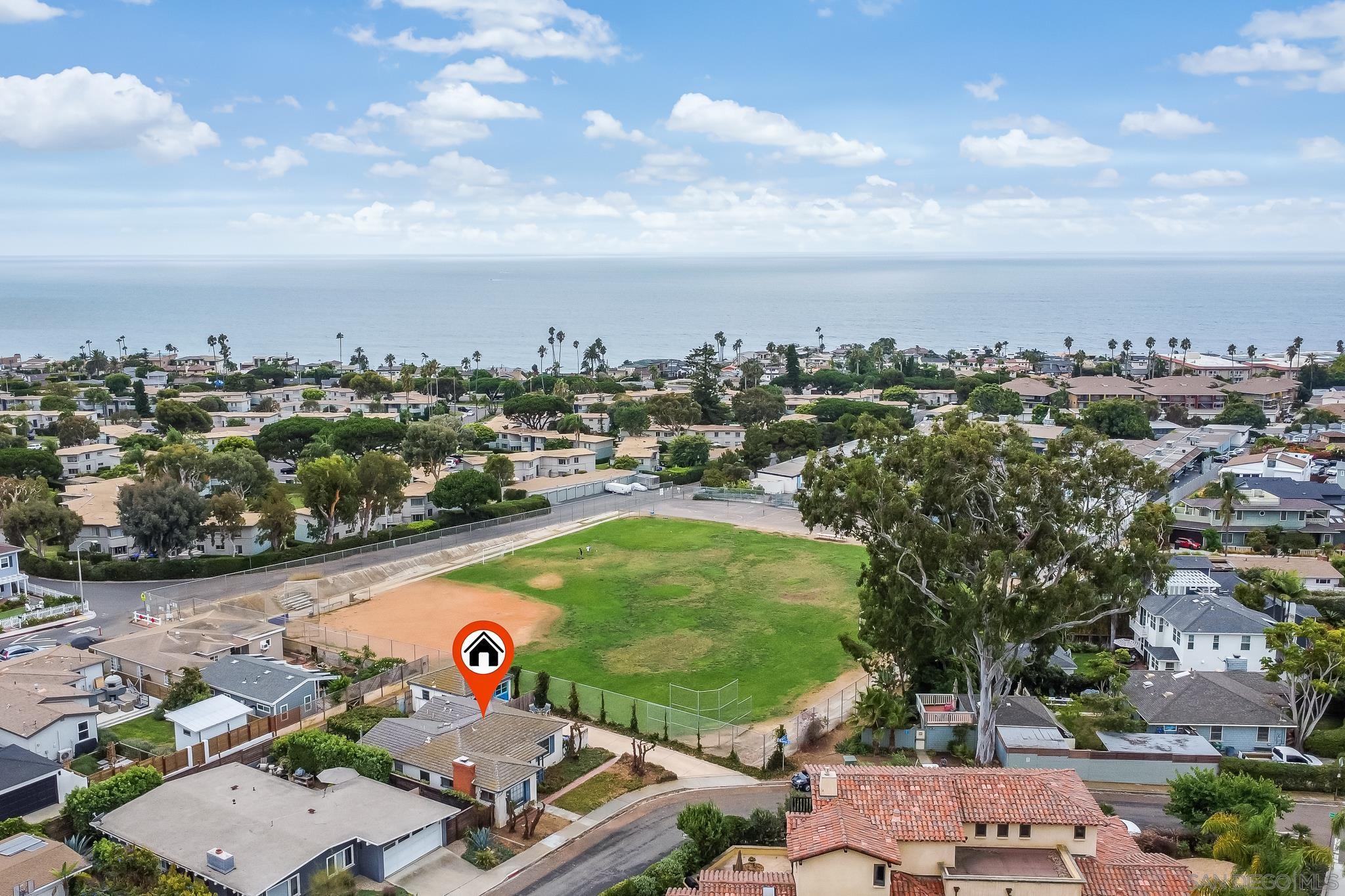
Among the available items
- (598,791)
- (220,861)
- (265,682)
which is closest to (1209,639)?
(598,791)

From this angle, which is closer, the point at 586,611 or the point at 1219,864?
the point at 1219,864

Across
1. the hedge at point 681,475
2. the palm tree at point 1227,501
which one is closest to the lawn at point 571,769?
the palm tree at point 1227,501

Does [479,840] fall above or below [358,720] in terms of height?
below

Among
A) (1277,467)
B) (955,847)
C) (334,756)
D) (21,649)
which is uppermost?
(1277,467)

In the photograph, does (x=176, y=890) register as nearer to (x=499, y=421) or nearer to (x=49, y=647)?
(x=49, y=647)

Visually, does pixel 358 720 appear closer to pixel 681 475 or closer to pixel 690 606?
pixel 690 606

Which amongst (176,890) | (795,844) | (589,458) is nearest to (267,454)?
(589,458)
